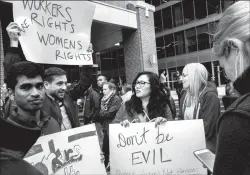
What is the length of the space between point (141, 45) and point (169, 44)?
50.7 ft

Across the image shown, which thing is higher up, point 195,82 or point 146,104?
point 195,82

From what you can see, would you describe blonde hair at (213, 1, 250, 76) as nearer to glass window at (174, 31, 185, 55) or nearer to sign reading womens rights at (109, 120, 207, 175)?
sign reading womens rights at (109, 120, 207, 175)

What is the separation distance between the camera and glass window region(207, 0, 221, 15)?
24.2m

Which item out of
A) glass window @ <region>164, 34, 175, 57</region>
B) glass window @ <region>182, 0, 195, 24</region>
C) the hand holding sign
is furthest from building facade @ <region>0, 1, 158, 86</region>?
glass window @ <region>164, 34, 175, 57</region>

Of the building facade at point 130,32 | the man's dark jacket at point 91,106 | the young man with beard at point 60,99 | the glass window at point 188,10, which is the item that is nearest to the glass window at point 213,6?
the glass window at point 188,10

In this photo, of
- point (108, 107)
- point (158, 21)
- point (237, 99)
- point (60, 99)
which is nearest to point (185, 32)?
point (158, 21)

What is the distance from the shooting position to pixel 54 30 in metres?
2.46

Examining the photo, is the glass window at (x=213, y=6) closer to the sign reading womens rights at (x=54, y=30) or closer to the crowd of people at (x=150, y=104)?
the crowd of people at (x=150, y=104)

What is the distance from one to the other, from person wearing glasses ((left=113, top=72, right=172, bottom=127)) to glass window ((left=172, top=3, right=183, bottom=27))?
2582cm

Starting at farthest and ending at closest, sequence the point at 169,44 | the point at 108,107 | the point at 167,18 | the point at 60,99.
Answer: the point at 169,44
the point at 167,18
the point at 108,107
the point at 60,99

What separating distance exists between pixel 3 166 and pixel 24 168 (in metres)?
0.06

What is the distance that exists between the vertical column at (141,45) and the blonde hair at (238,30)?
500 inches

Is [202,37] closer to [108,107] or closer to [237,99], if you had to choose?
[108,107]

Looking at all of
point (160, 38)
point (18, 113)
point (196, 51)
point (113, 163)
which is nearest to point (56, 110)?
point (18, 113)
